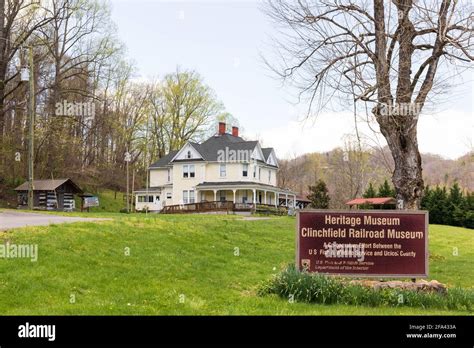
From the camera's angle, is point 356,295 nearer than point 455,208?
Yes

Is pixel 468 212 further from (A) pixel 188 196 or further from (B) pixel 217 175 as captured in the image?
(A) pixel 188 196

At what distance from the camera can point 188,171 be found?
188ft

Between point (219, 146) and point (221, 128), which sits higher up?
point (221, 128)

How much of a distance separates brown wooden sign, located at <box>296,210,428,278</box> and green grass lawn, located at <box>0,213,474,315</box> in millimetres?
1673

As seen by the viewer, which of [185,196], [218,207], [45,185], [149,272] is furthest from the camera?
[185,196]

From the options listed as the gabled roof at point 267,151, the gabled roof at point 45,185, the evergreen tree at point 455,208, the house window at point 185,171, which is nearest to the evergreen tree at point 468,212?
the evergreen tree at point 455,208

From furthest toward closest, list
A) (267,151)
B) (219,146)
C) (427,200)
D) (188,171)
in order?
(267,151) → (219,146) → (188,171) → (427,200)

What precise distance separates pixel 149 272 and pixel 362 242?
16.0 feet

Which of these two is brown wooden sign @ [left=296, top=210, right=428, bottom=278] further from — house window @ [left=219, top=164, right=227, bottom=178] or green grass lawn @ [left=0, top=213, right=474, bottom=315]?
house window @ [left=219, top=164, right=227, bottom=178]

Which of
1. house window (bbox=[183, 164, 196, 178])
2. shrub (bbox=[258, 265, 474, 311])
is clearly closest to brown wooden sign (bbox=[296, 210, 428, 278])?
shrub (bbox=[258, 265, 474, 311])

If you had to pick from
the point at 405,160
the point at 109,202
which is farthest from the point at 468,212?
the point at 405,160

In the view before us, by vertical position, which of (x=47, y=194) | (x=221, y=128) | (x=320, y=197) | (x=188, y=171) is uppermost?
(x=221, y=128)
